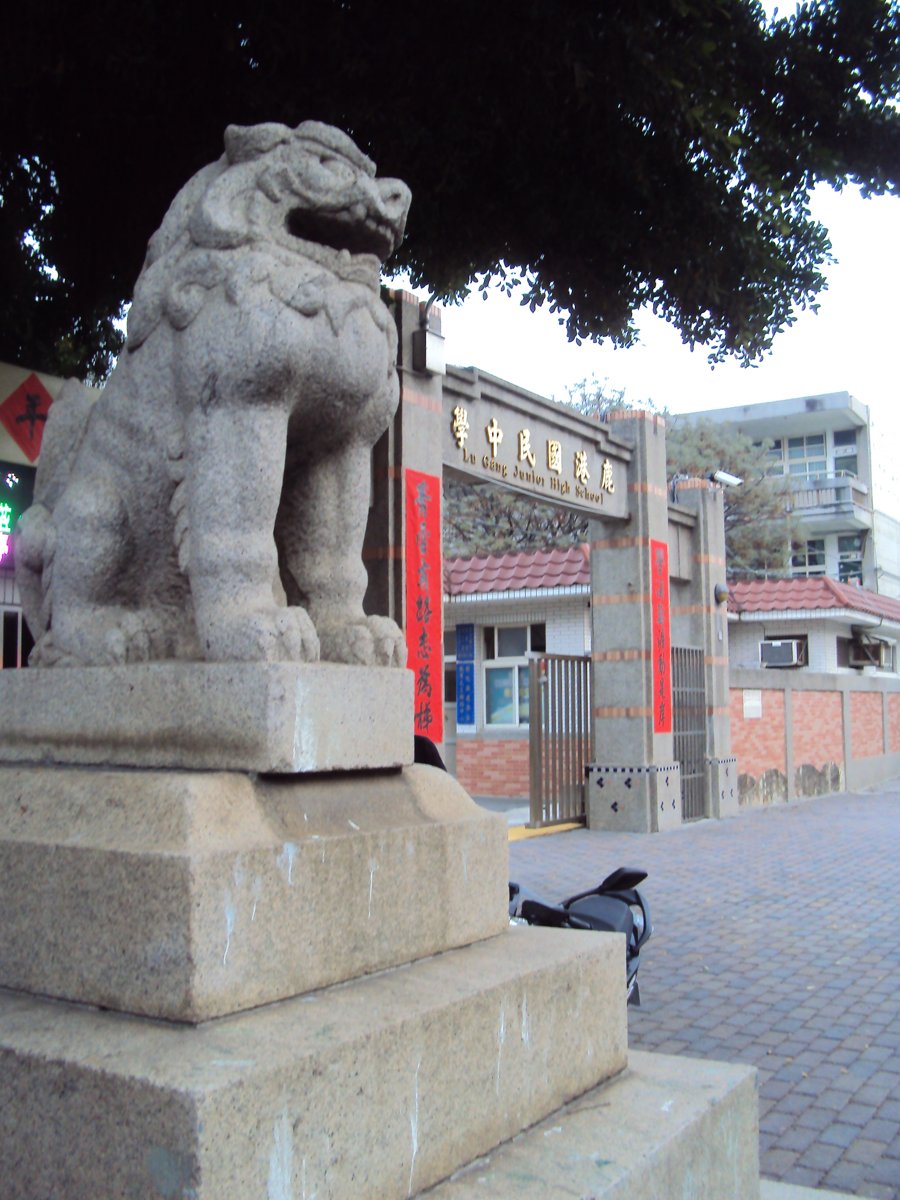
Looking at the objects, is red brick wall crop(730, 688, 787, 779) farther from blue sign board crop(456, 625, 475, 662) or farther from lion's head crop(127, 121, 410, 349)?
lion's head crop(127, 121, 410, 349)

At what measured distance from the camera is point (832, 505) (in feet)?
94.0

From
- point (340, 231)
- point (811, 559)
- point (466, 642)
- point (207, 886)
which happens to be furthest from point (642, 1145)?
point (811, 559)

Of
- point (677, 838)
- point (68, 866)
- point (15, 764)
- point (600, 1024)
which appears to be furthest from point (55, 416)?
point (677, 838)

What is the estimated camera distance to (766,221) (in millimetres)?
6871

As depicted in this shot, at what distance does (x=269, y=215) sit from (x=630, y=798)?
1014 centimetres

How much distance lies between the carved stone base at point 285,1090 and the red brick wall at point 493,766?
12.8 meters

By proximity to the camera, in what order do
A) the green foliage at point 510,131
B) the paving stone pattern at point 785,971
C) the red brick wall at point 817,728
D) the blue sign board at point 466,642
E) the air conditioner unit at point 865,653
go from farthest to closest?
1. the air conditioner unit at point 865,653
2. the red brick wall at point 817,728
3. the blue sign board at point 466,642
4. the green foliage at point 510,131
5. the paving stone pattern at point 785,971

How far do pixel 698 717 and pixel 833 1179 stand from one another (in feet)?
33.2

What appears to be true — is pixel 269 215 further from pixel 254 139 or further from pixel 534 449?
pixel 534 449

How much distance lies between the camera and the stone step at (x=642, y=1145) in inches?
81.6

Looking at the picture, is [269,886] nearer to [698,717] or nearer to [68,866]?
[68,866]

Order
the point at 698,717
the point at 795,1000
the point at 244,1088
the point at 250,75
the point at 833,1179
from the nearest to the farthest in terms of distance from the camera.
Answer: the point at 244,1088
the point at 833,1179
the point at 795,1000
the point at 250,75
the point at 698,717

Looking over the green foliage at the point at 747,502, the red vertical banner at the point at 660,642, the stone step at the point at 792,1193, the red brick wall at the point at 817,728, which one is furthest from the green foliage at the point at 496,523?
the stone step at the point at 792,1193

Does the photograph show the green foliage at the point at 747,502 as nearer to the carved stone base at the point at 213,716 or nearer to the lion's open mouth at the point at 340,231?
the lion's open mouth at the point at 340,231
